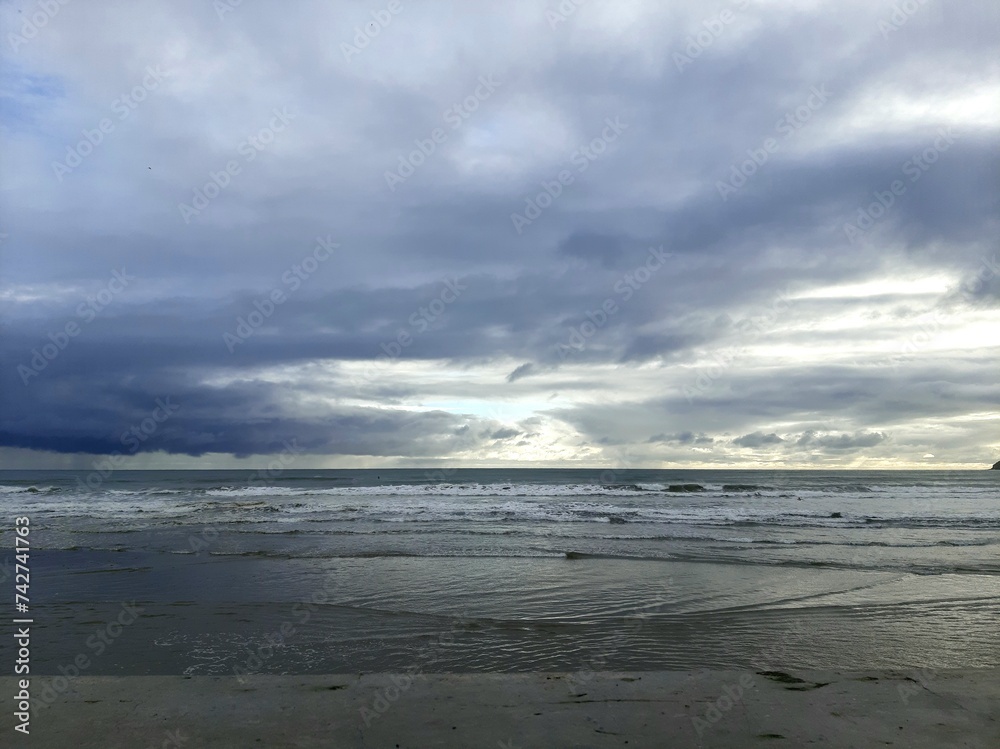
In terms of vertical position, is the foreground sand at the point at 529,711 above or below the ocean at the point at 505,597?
above

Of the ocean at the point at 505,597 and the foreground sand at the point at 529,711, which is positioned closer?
the foreground sand at the point at 529,711

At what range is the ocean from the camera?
8.00m

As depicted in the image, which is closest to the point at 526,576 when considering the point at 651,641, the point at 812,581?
the point at 651,641

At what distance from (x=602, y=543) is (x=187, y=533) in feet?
49.0

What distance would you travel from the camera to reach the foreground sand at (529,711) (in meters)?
5.13

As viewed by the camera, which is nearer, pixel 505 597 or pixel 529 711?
pixel 529 711

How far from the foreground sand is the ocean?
0.84 metres

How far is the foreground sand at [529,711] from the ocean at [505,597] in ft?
2.74

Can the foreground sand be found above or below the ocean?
above

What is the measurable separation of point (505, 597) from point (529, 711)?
5.82 meters

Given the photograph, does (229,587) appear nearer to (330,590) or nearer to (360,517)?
(330,590)

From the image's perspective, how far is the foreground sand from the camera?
16.8 ft

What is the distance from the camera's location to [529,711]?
5754 mm

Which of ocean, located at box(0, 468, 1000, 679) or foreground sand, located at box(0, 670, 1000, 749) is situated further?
ocean, located at box(0, 468, 1000, 679)
